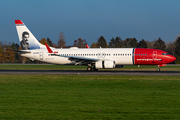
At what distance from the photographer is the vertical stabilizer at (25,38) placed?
3934 cm

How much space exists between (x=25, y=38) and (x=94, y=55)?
12.7m

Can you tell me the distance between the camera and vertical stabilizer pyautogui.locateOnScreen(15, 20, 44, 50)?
39.3m

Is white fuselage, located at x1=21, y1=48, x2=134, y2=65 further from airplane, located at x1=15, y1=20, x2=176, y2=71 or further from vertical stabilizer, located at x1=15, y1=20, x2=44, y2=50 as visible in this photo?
vertical stabilizer, located at x1=15, y1=20, x2=44, y2=50

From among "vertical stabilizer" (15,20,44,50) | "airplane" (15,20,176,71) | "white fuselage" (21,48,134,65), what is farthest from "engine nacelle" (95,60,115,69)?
"vertical stabilizer" (15,20,44,50)

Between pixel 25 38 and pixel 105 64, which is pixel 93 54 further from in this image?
pixel 25 38

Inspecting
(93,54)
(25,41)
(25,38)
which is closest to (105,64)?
(93,54)

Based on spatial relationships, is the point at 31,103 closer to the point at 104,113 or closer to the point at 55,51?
the point at 104,113

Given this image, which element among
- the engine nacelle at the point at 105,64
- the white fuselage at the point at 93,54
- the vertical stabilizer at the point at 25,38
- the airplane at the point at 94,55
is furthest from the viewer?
the vertical stabilizer at the point at 25,38

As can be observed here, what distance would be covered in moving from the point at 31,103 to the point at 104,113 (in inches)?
154

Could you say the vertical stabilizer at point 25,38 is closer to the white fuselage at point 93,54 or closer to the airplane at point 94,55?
the airplane at point 94,55

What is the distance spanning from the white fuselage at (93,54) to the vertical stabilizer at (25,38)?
1.22 metres

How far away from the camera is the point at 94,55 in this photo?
3653 cm

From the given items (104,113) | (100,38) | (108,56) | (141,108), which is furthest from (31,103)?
(100,38)

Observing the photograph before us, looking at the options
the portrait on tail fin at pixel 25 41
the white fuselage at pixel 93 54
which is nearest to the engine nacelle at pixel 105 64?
the white fuselage at pixel 93 54
